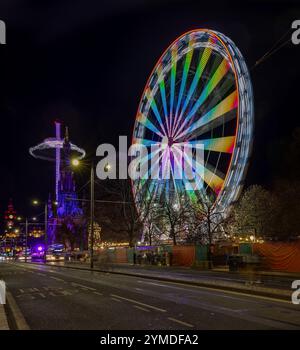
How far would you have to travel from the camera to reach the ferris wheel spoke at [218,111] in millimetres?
39250

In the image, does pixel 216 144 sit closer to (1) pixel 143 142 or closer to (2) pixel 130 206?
(1) pixel 143 142

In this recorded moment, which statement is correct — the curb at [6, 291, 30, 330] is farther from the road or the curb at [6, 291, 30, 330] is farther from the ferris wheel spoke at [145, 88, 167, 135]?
the ferris wheel spoke at [145, 88, 167, 135]

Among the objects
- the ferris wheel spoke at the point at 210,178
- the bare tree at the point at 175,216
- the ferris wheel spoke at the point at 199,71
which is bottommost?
the bare tree at the point at 175,216

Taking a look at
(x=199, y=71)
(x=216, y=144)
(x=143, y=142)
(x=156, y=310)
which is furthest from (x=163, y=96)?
(x=156, y=310)

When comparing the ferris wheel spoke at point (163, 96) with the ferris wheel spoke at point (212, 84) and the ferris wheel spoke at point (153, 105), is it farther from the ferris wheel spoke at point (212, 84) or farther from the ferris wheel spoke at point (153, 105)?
the ferris wheel spoke at point (212, 84)

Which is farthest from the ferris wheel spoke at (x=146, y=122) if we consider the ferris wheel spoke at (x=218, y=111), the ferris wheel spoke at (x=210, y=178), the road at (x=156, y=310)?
the road at (x=156, y=310)

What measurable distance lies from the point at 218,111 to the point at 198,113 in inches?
104

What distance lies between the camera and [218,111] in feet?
135

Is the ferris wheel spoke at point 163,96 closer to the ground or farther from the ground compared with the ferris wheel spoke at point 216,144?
farther from the ground

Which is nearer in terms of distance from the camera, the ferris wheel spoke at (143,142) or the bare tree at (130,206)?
the ferris wheel spoke at (143,142)

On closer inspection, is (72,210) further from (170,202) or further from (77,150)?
(170,202)

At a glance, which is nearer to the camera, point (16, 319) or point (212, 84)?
point (16, 319)
